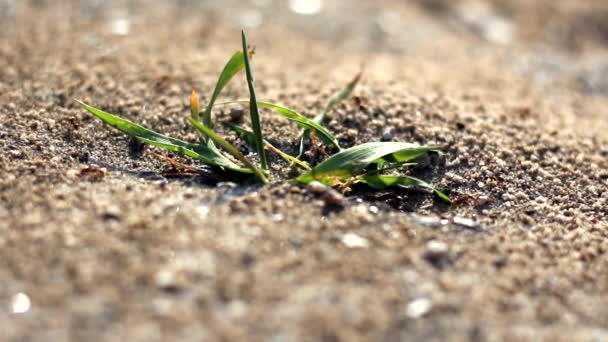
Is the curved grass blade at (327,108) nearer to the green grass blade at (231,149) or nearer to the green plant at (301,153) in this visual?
the green plant at (301,153)

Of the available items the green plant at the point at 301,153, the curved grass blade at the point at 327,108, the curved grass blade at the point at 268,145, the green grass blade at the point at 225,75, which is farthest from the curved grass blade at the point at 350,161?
the green grass blade at the point at 225,75

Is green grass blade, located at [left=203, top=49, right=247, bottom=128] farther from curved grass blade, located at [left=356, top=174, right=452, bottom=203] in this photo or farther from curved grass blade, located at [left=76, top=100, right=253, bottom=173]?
curved grass blade, located at [left=356, top=174, right=452, bottom=203]

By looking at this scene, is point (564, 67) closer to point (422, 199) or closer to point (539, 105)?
point (539, 105)

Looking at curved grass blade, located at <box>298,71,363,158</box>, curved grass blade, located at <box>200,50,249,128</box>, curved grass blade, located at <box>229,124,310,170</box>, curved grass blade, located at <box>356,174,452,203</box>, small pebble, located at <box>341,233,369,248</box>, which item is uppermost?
curved grass blade, located at <box>200,50,249,128</box>

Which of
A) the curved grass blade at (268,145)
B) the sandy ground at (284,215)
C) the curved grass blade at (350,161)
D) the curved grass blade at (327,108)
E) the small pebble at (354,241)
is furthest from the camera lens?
the curved grass blade at (327,108)

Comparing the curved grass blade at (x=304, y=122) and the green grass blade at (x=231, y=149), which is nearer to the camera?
the green grass blade at (x=231, y=149)

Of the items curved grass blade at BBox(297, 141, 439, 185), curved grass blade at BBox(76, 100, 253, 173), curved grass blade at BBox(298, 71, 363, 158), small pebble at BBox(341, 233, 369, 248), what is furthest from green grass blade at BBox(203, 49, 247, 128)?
small pebble at BBox(341, 233, 369, 248)
